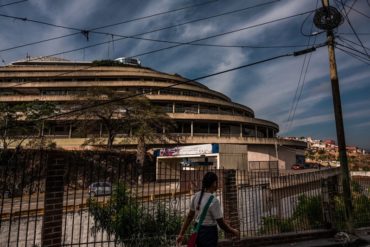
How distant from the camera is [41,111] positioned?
34469 mm

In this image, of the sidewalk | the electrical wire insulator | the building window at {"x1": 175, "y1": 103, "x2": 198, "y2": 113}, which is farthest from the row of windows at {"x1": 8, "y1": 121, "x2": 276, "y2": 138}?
the sidewalk

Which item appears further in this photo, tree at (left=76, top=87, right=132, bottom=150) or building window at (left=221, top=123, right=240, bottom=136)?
building window at (left=221, top=123, right=240, bottom=136)

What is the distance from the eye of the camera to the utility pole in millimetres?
9328

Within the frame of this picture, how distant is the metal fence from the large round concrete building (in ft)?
118

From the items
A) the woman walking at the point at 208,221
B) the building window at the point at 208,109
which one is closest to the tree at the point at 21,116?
the building window at the point at 208,109

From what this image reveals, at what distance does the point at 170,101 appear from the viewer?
1997 inches

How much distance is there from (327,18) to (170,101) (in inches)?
1602

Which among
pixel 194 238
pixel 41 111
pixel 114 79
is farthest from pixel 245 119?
pixel 194 238

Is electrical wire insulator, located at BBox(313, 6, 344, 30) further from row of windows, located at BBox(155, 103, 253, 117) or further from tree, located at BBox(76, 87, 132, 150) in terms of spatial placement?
row of windows, located at BBox(155, 103, 253, 117)

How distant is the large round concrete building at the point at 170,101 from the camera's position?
47.6m

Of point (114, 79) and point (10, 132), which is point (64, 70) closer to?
point (114, 79)

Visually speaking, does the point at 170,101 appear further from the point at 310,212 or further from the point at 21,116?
the point at 310,212

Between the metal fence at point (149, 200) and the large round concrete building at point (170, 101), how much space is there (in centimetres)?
3601

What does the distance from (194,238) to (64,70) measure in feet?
→ 195
